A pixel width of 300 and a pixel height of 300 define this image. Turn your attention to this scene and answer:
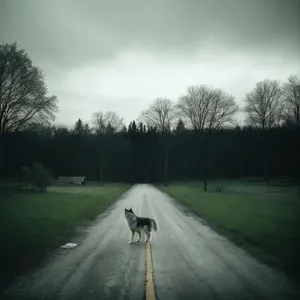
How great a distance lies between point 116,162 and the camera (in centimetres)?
8956

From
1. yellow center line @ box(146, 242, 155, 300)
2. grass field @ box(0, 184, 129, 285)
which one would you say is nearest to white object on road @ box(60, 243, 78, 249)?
grass field @ box(0, 184, 129, 285)

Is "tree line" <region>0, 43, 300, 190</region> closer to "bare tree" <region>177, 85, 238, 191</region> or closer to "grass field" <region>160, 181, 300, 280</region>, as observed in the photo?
"bare tree" <region>177, 85, 238, 191</region>

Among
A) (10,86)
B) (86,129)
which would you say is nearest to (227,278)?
(10,86)

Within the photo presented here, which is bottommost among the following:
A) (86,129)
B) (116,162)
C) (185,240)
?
(185,240)

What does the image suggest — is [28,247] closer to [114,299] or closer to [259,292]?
[114,299]

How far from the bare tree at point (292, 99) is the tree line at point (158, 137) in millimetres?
162

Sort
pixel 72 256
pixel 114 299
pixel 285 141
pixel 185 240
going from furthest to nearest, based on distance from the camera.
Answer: pixel 285 141 → pixel 185 240 → pixel 72 256 → pixel 114 299

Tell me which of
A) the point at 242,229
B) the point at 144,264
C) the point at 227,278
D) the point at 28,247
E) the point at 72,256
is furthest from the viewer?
the point at 242,229

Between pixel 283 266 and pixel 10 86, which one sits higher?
pixel 10 86

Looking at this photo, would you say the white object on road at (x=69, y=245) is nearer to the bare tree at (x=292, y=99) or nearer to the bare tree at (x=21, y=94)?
the bare tree at (x=21, y=94)

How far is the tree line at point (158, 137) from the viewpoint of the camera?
32.0 meters

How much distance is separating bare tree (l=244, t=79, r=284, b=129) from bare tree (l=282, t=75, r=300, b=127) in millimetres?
2157

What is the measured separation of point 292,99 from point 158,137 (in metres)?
42.1

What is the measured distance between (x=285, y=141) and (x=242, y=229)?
43.1 meters
